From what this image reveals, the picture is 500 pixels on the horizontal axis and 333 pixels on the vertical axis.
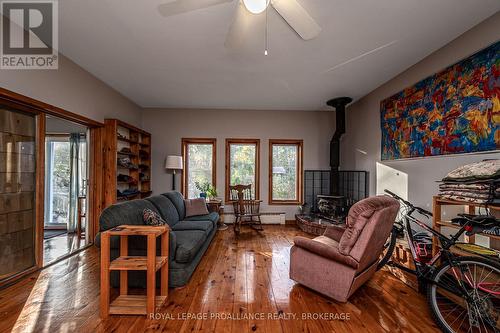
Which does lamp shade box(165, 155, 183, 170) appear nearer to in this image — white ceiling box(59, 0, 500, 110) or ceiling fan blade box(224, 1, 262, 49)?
white ceiling box(59, 0, 500, 110)

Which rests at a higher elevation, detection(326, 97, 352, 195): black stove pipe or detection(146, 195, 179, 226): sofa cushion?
detection(326, 97, 352, 195): black stove pipe

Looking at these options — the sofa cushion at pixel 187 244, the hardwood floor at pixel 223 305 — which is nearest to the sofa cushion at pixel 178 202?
the sofa cushion at pixel 187 244

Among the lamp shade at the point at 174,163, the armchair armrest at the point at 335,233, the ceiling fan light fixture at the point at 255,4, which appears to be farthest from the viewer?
the lamp shade at the point at 174,163

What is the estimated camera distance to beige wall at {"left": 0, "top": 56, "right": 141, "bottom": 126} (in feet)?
8.26

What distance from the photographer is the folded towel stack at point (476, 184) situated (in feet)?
5.86

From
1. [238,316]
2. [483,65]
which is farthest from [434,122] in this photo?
[238,316]

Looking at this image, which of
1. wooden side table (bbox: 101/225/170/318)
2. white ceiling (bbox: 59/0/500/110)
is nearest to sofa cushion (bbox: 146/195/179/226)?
wooden side table (bbox: 101/225/170/318)

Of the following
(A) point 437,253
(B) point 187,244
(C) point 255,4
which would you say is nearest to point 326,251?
(A) point 437,253

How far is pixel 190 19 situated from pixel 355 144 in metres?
4.04

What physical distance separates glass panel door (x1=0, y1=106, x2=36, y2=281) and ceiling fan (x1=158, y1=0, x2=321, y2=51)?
222cm

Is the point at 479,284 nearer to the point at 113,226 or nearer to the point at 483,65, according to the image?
the point at 483,65

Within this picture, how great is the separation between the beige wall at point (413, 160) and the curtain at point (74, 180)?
590 centimetres

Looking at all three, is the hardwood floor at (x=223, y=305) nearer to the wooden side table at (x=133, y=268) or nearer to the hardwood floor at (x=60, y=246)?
the wooden side table at (x=133, y=268)

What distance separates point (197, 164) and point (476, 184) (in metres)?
4.88
